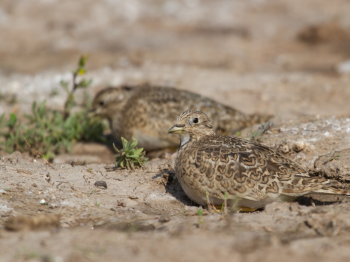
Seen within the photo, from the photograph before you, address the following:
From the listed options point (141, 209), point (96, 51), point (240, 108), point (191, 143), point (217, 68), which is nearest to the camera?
point (141, 209)

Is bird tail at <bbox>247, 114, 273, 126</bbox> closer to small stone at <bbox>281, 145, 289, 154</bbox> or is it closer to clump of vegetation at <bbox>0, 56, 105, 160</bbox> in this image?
small stone at <bbox>281, 145, 289, 154</bbox>

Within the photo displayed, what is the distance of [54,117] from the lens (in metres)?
7.55

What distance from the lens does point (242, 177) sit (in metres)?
4.33

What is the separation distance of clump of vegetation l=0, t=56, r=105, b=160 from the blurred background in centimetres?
108

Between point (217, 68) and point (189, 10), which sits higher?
point (189, 10)

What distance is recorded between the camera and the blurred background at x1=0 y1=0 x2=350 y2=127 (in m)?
9.27

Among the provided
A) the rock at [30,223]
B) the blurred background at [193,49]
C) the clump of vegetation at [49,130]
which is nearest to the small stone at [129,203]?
the rock at [30,223]

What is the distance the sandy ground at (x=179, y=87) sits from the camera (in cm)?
326

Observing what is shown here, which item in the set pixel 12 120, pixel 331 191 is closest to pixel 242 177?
Answer: pixel 331 191

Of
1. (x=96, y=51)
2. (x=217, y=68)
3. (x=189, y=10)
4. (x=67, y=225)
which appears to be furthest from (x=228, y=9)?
(x=67, y=225)

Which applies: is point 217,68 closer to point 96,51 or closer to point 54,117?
point 96,51

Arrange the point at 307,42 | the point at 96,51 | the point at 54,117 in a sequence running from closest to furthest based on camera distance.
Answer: the point at 54,117
the point at 96,51
the point at 307,42

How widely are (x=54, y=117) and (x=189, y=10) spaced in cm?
819

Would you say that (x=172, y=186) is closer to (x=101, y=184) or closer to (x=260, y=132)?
(x=101, y=184)
